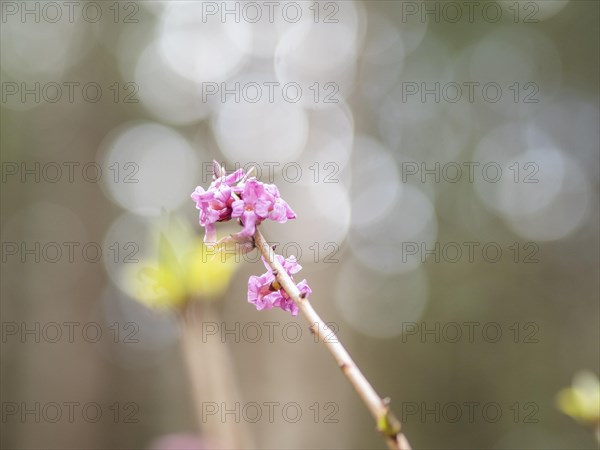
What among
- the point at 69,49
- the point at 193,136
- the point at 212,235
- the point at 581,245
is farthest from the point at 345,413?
the point at 69,49

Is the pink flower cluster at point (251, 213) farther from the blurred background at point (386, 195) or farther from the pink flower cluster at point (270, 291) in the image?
the blurred background at point (386, 195)

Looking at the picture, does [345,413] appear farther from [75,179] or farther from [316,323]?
[75,179]

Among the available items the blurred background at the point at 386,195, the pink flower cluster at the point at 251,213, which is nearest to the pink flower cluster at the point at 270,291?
the pink flower cluster at the point at 251,213

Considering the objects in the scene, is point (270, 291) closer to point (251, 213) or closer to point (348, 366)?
point (251, 213)

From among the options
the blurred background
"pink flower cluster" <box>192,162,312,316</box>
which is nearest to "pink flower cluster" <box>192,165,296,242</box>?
"pink flower cluster" <box>192,162,312,316</box>

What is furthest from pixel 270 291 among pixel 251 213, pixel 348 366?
pixel 348 366

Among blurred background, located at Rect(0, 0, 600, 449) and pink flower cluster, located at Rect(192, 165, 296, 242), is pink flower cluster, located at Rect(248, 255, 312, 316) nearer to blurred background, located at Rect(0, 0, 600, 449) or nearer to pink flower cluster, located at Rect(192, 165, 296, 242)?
pink flower cluster, located at Rect(192, 165, 296, 242)
